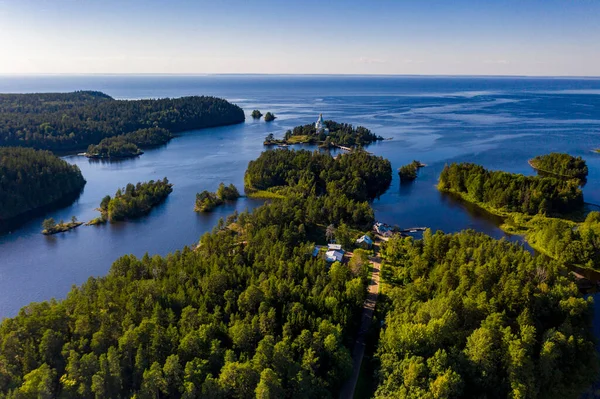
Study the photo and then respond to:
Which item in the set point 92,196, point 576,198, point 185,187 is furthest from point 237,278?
point 576,198

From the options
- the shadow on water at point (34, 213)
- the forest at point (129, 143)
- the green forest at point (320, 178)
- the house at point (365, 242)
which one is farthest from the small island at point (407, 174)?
the forest at point (129, 143)

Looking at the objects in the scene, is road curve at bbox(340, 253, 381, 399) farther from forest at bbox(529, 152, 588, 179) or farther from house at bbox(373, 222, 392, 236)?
forest at bbox(529, 152, 588, 179)

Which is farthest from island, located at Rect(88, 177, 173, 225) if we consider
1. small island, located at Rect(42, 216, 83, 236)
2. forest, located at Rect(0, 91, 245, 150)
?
forest, located at Rect(0, 91, 245, 150)

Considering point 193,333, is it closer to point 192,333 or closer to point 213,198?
point 192,333

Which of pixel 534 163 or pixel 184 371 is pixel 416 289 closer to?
pixel 184 371

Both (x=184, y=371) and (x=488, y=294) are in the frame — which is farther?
(x=488, y=294)

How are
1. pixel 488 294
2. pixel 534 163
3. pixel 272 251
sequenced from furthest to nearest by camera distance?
pixel 534 163 → pixel 272 251 → pixel 488 294


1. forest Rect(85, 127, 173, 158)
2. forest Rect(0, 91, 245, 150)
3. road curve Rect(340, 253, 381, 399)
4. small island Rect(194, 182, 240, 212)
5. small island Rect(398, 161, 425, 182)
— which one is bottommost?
road curve Rect(340, 253, 381, 399)
